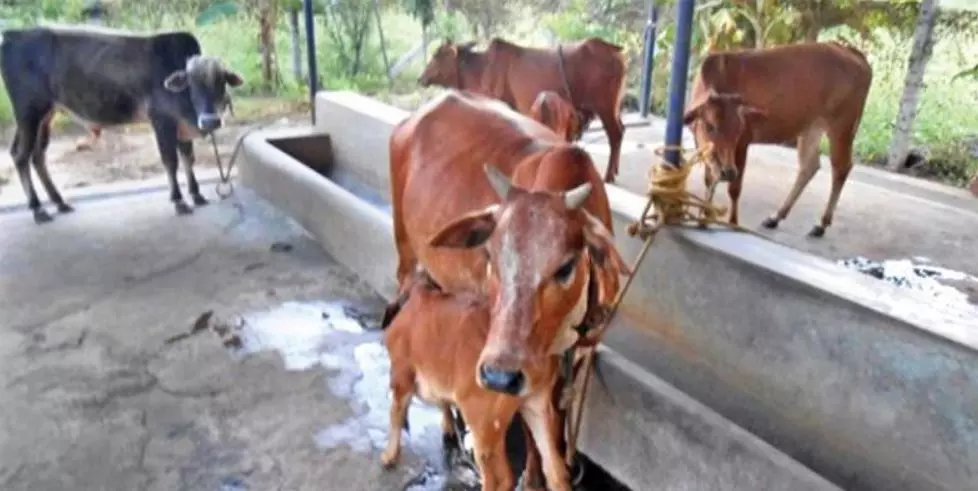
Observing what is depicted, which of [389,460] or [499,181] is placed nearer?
[499,181]

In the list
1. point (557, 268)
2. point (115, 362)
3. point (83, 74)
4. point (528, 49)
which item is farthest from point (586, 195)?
point (83, 74)

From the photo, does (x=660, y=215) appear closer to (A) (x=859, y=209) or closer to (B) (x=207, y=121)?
(A) (x=859, y=209)

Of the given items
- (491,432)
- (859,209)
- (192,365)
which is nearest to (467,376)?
(491,432)

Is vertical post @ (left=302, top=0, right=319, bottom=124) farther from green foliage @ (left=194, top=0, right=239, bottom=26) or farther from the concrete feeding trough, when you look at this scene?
green foliage @ (left=194, top=0, right=239, bottom=26)

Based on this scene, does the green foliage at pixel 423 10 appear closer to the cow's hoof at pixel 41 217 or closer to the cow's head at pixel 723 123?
the cow's hoof at pixel 41 217

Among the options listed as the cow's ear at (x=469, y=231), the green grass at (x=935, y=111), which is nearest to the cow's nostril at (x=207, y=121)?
the cow's ear at (x=469, y=231)

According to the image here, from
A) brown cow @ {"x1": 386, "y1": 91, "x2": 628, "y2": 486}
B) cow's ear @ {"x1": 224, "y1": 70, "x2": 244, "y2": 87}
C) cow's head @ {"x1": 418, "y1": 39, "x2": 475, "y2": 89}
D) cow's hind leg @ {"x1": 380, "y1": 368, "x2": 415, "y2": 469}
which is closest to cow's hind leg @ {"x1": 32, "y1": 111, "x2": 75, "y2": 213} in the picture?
cow's ear @ {"x1": 224, "y1": 70, "x2": 244, "y2": 87}

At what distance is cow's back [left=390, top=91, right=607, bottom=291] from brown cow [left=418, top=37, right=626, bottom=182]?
1.92m

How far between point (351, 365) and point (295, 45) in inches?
286

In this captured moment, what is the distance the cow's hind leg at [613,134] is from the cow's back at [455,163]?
1.94m

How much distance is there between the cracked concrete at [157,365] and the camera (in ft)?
9.96

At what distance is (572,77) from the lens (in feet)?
17.8

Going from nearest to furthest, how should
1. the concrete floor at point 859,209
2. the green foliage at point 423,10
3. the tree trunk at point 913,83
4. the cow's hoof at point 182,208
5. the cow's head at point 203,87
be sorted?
the concrete floor at point 859,209 < the cow's head at point 203,87 < the cow's hoof at point 182,208 < the tree trunk at point 913,83 < the green foliage at point 423,10

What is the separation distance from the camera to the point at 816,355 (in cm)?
259
